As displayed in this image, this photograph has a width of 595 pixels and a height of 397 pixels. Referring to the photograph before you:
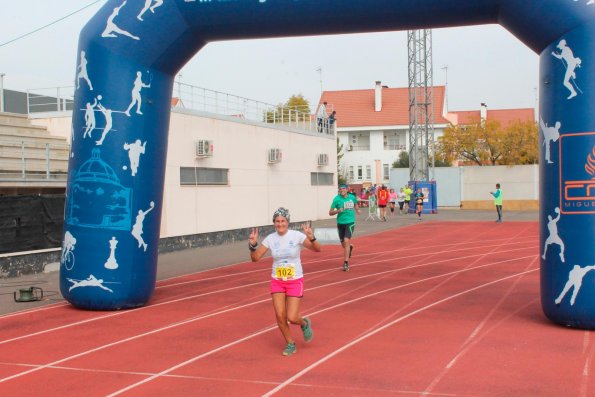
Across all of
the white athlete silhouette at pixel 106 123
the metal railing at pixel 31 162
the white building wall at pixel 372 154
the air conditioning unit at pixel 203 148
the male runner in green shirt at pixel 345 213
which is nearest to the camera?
the white athlete silhouette at pixel 106 123

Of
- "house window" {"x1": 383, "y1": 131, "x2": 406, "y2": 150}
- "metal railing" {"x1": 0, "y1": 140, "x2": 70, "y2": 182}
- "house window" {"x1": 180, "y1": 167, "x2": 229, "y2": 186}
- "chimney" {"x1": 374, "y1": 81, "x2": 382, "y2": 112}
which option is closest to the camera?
"metal railing" {"x1": 0, "y1": 140, "x2": 70, "y2": 182}

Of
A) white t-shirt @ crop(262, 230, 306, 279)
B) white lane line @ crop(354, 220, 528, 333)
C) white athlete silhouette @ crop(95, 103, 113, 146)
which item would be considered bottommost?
white lane line @ crop(354, 220, 528, 333)

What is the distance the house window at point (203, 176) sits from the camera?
69.8 feet

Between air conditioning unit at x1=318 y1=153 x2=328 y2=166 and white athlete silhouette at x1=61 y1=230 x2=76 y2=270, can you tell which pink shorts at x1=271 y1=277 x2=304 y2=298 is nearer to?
white athlete silhouette at x1=61 y1=230 x2=76 y2=270

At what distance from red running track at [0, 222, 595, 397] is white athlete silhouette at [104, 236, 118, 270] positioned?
0.74 meters

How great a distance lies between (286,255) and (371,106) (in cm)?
6242

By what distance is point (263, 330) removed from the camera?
9.09 meters

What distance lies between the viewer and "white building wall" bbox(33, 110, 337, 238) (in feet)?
68.1

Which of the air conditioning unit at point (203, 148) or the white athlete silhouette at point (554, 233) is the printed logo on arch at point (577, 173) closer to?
the white athlete silhouette at point (554, 233)

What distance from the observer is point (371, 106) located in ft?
227

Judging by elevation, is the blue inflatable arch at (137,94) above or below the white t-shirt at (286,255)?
above

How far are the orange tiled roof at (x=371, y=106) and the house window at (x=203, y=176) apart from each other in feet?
143

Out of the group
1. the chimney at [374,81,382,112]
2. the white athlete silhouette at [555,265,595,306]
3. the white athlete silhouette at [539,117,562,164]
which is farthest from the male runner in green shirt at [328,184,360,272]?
the chimney at [374,81,382,112]

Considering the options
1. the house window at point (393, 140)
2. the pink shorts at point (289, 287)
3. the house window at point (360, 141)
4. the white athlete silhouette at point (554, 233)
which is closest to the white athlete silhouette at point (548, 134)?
the white athlete silhouette at point (554, 233)
